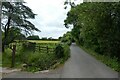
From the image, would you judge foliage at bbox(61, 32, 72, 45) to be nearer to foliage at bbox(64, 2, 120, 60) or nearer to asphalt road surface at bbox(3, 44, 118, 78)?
foliage at bbox(64, 2, 120, 60)

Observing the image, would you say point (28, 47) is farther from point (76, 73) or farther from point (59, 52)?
point (76, 73)

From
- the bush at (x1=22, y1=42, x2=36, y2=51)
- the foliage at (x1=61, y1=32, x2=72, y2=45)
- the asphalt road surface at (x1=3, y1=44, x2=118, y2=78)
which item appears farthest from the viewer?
the foliage at (x1=61, y1=32, x2=72, y2=45)

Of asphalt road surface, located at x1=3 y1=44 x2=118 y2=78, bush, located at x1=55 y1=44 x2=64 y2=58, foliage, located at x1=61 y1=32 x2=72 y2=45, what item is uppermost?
foliage, located at x1=61 y1=32 x2=72 y2=45

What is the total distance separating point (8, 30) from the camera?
4000 centimetres

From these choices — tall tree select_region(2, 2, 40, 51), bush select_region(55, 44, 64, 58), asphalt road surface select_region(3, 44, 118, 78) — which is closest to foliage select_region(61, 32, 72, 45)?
tall tree select_region(2, 2, 40, 51)

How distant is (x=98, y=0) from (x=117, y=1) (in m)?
1.51

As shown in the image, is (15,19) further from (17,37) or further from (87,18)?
(87,18)

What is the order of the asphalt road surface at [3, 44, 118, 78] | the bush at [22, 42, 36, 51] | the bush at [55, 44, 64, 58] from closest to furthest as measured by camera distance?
the asphalt road surface at [3, 44, 118, 78] < the bush at [55, 44, 64, 58] < the bush at [22, 42, 36, 51]

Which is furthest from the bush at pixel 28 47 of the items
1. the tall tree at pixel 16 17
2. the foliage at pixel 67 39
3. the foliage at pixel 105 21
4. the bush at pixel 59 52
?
the foliage at pixel 67 39

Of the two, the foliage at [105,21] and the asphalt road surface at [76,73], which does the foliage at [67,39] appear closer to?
the foliage at [105,21]

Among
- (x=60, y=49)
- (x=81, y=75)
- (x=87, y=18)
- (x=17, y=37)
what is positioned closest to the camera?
(x=81, y=75)

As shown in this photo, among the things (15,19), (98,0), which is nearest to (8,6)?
(15,19)

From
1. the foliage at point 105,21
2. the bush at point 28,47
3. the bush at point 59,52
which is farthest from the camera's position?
the bush at point 28,47

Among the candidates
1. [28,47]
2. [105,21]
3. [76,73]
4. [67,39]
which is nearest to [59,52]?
[105,21]
